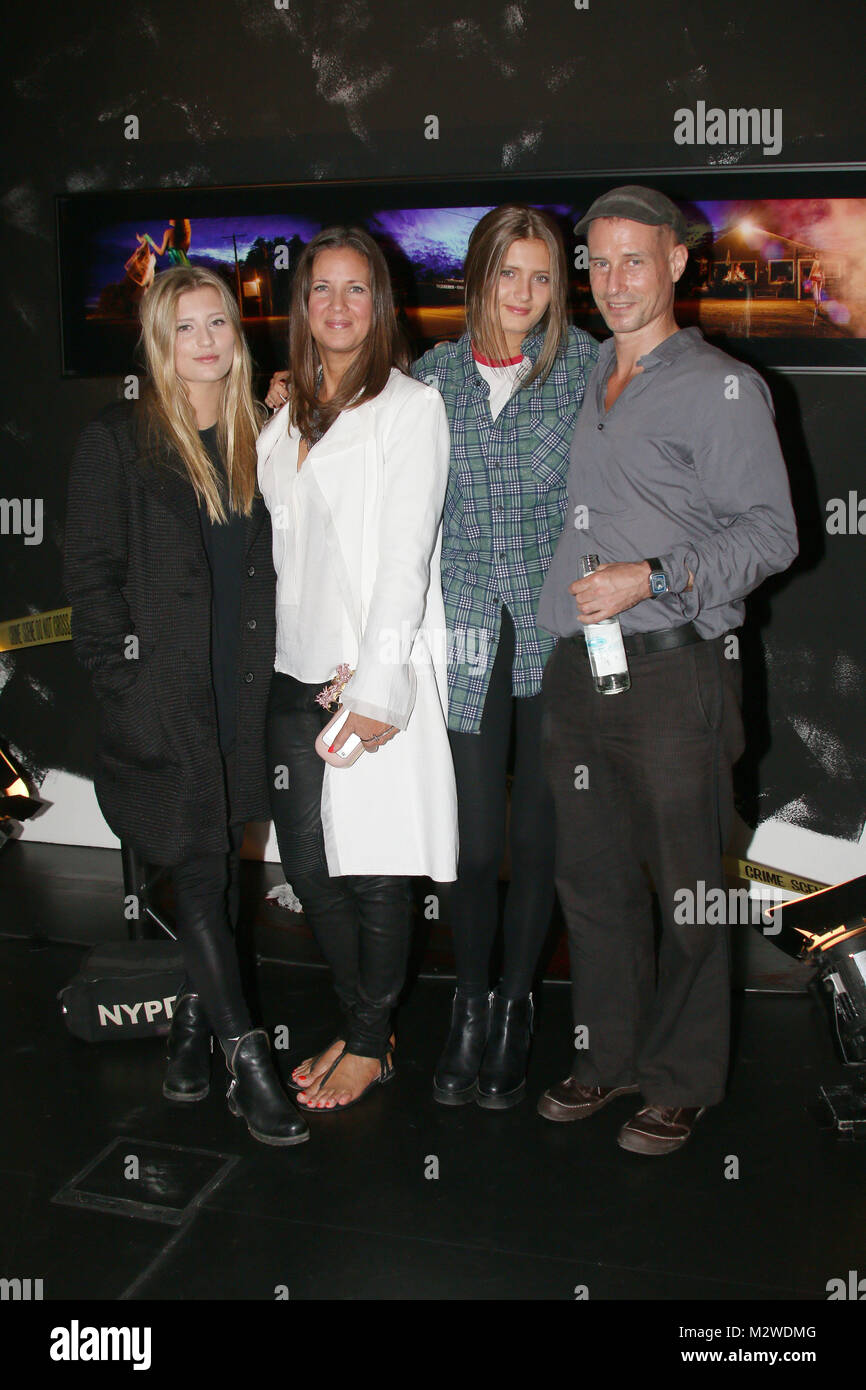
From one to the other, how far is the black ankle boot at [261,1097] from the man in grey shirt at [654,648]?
21.4 inches

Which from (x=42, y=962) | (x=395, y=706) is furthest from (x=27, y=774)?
(x=395, y=706)

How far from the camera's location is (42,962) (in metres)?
3.13

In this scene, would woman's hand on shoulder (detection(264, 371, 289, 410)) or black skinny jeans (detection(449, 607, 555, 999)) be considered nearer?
black skinny jeans (detection(449, 607, 555, 999))

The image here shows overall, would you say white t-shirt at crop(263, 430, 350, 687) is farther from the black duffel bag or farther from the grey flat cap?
the black duffel bag

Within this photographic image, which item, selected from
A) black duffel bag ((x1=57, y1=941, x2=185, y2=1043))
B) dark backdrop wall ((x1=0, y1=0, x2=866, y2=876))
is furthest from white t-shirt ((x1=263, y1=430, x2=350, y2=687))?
dark backdrop wall ((x1=0, y1=0, x2=866, y2=876))

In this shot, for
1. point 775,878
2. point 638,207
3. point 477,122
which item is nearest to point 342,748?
point 638,207

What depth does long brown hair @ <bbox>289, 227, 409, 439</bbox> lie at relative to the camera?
2123mm

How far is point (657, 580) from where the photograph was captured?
197 centimetres

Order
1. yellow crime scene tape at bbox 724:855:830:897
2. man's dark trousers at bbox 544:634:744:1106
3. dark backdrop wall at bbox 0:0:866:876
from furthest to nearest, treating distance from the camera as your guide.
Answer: yellow crime scene tape at bbox 724:855:830:897, dark backdrop wall at bbox 0:0:866:876, man's dark trousers at bbox 544:634:744:1106

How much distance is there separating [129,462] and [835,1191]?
193cm

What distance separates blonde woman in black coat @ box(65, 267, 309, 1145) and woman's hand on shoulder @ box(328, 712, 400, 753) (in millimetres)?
233

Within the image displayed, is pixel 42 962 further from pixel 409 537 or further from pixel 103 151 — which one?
pixel 103 151

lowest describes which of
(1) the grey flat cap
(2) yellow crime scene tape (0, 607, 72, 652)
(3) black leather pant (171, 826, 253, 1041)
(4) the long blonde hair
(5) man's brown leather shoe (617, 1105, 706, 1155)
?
(5) man's brown leather shoe (617, 1105, 706, 1155)
